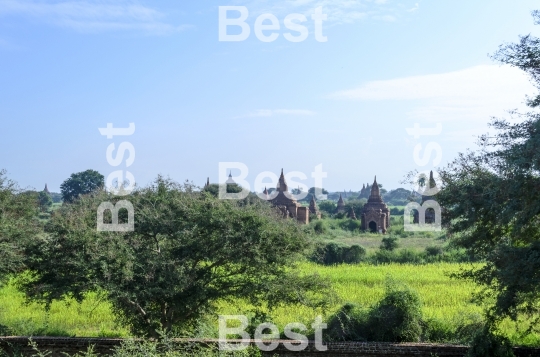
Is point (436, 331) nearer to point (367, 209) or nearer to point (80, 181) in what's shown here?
point (367, 209)

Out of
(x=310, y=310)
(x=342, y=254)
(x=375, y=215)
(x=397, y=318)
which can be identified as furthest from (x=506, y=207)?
(x=375, y=215)

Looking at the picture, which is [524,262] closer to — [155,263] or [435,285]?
[155,263]

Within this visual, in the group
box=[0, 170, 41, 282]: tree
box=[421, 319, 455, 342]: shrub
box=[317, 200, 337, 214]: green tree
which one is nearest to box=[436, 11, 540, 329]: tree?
box=[421, 319, 455, 342]: shrub

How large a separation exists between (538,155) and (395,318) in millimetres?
6584

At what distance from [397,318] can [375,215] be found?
4151cm

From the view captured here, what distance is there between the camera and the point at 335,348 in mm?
11367

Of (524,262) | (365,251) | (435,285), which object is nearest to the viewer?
(524,262)

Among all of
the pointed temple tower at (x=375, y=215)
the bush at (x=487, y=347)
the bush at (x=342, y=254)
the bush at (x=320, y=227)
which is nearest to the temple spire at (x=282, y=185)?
the bush at (x=320, y=227)

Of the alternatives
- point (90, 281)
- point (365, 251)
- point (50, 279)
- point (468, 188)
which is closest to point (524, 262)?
point (468, 188)

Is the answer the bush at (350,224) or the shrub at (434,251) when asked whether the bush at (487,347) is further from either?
the bush at (350,224)

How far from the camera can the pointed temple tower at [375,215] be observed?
2127 inches

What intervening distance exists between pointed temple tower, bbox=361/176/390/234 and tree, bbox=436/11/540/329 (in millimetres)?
43171

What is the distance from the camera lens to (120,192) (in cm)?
1335

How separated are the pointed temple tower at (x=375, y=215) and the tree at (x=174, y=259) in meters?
42.1
